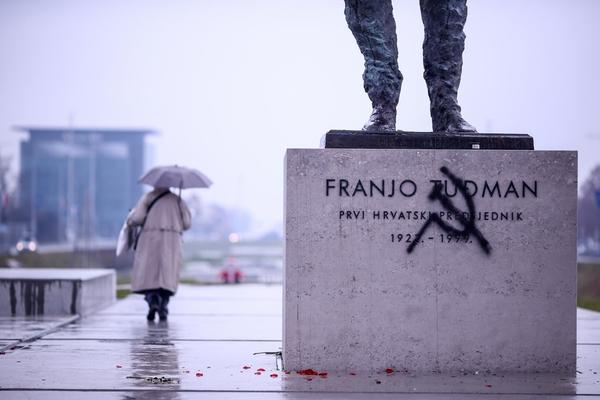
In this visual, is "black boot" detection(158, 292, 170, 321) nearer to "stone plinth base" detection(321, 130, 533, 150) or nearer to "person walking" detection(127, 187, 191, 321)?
"person walking" detection(127, 187, 191, 321)

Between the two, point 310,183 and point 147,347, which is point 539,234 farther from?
point 147,347

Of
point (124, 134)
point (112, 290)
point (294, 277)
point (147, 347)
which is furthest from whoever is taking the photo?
point (124, 134)

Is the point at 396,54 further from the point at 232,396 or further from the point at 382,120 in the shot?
the point at 232,396

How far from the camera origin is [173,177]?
1223 cm

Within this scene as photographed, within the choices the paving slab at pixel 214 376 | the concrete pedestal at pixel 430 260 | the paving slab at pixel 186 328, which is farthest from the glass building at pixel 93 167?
the concrete pedestal at pixel 430 260

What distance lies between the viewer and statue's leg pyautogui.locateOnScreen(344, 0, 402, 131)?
8016 millimetres

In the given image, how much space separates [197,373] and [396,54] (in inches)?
123

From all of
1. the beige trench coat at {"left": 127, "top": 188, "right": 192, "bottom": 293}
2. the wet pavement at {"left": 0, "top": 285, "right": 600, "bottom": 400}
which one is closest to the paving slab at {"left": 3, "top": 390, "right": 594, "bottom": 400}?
the wet pavement at {"left": 0, "top": 285, "right": 600, "bottom": 400}

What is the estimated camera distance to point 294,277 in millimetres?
7375

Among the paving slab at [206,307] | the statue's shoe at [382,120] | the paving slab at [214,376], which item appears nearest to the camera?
the paving slab at [214,376]

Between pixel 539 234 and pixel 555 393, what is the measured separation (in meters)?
1.37

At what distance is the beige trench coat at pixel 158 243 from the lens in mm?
11984


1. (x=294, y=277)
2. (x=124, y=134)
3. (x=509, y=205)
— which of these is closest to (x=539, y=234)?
(x=509, y=205)

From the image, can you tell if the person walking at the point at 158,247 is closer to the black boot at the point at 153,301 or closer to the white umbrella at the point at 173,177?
the black boot at the point at 153,301
